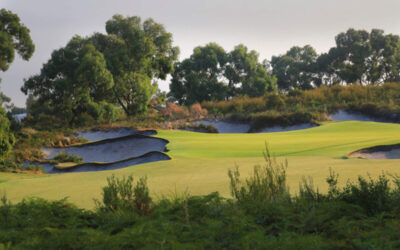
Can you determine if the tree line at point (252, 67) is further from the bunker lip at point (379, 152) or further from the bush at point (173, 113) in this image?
the bunker lip at point (379, 152)

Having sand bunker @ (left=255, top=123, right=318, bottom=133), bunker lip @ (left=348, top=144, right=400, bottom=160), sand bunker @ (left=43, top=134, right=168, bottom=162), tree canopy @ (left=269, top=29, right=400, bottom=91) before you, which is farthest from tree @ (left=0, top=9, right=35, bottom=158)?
tree canopy @ (left=269, top=29, right=400, bottom=91)

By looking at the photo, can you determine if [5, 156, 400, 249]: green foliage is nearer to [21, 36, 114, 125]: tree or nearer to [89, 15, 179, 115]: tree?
[21, 36, 114, 125]: tree

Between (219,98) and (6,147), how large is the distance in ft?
131

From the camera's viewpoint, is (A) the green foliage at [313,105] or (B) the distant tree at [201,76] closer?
(A) the green foliage at [313,105]

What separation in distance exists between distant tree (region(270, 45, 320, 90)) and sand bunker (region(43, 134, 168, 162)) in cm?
5145

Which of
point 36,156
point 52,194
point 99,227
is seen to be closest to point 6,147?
point 36,156

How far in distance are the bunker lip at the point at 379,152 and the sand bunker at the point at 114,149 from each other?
10.7m

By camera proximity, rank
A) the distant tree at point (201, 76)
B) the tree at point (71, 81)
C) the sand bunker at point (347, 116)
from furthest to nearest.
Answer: the distant tree at point (201, 76) → the sand bunker at point (347, 116) → the tree at point (71, 81)

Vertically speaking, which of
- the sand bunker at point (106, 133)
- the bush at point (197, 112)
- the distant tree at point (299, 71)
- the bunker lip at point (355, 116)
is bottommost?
the bunker lip at point (355, 116)

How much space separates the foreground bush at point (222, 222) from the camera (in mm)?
4043

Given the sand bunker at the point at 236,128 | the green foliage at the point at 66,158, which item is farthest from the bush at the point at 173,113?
the green foliage at the point at 66,158

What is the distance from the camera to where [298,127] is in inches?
1127

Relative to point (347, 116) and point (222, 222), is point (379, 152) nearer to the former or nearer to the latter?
point (222, 222)

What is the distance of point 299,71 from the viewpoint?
6681 centimetres
